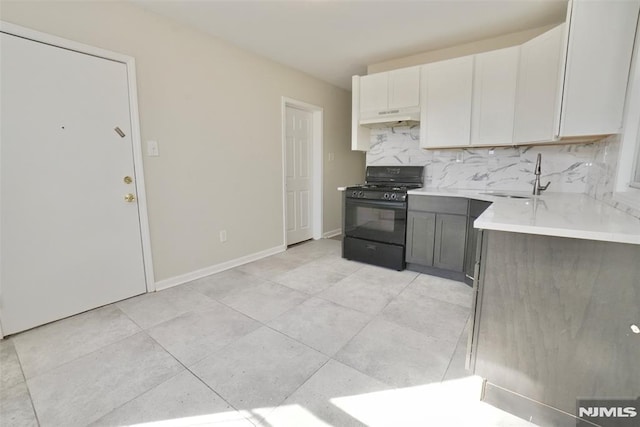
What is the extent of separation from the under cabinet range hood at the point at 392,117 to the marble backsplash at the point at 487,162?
7.2 inches

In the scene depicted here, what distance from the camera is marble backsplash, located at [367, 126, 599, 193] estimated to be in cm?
263

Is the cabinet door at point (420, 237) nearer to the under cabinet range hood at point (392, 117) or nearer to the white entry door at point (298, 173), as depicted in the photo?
the under cabinet range hood at point (392, 117)

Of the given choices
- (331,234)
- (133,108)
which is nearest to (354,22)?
(133,108)

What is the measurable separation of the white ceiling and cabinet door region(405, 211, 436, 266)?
1777 mm

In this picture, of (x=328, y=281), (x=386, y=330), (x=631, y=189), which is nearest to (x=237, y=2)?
(x=328, y=281)

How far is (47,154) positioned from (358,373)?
2.50m

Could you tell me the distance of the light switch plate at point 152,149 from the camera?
246 centimetres

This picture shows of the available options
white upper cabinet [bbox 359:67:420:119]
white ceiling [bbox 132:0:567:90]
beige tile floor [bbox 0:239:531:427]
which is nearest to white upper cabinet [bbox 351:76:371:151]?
white upper cabinet [bbox 359:67:420:119]

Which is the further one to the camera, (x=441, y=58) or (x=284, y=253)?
(x=284, y=253)

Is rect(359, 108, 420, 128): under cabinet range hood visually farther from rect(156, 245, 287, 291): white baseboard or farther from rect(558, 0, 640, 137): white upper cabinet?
rect(156, 245, 287, 291): white baseboard

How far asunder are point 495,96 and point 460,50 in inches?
30.5

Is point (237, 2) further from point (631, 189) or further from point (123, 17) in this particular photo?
point (631, 189)

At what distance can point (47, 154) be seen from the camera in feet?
6.45

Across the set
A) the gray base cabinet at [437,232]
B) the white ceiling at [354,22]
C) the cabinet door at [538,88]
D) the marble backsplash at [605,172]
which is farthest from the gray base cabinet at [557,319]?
the white ceiling at [354,22]
